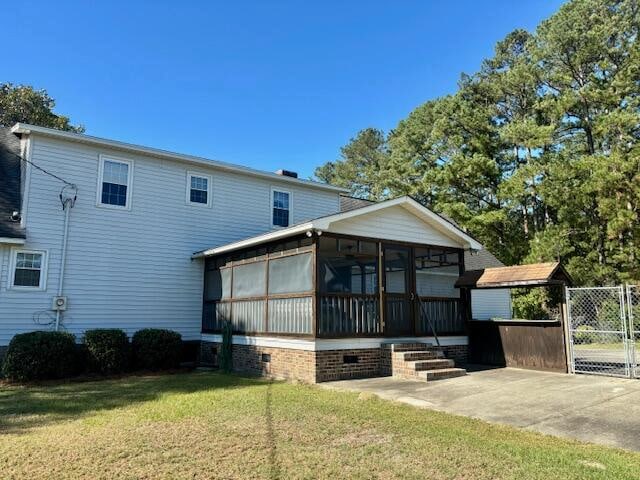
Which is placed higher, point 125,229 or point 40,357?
point 125,229

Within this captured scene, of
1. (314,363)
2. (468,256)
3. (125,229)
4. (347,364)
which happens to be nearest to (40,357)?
(125,229)

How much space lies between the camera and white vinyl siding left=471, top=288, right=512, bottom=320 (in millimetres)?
21578

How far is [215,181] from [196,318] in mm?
4372

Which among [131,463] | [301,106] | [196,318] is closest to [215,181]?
[196,318]

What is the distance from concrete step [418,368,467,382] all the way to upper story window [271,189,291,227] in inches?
319

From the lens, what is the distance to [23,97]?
89.2 feet

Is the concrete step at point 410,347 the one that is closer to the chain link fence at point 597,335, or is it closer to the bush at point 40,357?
A: the chain link fence at point 597,335

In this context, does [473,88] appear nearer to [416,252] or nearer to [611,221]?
[611,221]

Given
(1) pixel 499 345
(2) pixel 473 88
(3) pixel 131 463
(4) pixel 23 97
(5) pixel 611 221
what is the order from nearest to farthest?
(3) pixel 131 463
(1) pixel 499 345
(5) pixel 611 221
(4) pixel 23 97
(2) pixel 473 88

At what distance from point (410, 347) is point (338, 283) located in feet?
10.5

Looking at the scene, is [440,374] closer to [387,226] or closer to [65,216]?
[387,226]

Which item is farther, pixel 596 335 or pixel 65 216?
pixel 596 335

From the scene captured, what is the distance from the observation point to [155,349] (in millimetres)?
12219

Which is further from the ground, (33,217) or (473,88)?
(473,88)
